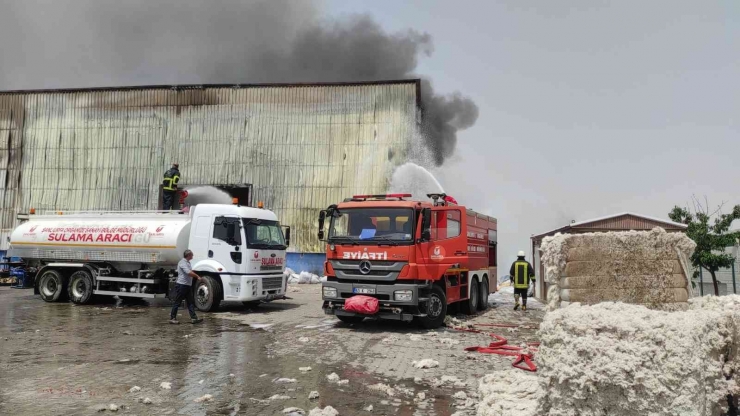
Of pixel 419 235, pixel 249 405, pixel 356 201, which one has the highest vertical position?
pixel 356 201

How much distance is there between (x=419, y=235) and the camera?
33.0 feet

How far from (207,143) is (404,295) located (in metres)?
17.5

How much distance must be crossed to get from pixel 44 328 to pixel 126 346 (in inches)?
129

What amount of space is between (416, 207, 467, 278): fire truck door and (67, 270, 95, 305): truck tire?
10398mm

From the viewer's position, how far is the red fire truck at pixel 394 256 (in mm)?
9977

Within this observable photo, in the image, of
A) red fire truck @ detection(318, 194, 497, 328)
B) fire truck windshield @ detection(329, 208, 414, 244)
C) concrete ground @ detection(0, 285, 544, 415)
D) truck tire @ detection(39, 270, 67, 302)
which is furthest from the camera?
truck tire @ detection(39, 270, 67, 302)

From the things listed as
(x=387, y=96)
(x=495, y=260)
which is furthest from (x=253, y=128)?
(x=495, y=260)

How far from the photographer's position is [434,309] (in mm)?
10469

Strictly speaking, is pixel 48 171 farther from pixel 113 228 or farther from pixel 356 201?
pixel 356 201

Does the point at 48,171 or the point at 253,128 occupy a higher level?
the point at 253,128

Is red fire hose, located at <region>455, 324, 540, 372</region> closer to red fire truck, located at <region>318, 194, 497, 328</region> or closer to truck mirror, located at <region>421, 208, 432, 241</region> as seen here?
red fire truck, located at <region>318, 194, 497, 328</region>

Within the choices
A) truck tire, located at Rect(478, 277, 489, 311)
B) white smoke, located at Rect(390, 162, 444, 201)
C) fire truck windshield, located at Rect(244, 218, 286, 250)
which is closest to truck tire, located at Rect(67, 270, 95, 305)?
fire truck windshield, located at Rect(244, 218, 286, 250)

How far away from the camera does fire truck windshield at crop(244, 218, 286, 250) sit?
1327 cm

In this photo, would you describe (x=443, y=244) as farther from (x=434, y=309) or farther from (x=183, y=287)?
(x=183, y=287)
